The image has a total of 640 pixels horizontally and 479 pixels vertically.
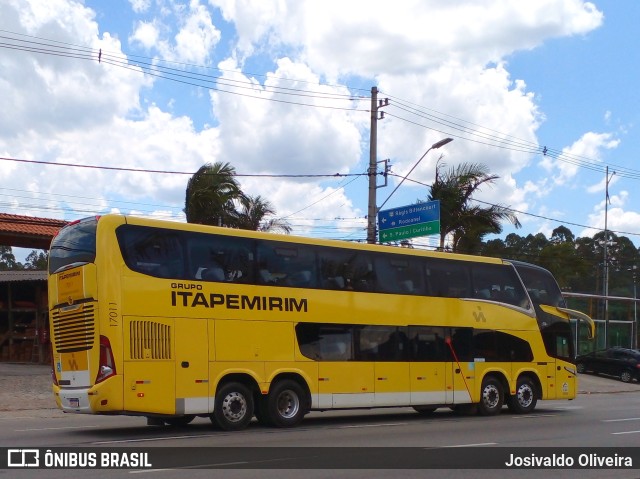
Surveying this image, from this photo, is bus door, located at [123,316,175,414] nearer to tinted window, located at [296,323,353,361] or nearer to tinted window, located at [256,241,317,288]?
tinted window, located at [256,241,317,288]

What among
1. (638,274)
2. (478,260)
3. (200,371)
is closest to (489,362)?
(478,260)

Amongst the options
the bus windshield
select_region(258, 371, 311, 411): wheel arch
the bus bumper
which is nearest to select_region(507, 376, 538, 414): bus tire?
select_region(258, 371, 311, 411): wheel arch

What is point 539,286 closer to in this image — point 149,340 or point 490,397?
point 490,397

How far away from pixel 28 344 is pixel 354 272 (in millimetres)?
20620

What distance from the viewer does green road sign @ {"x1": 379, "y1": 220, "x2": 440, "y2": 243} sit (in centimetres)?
2983

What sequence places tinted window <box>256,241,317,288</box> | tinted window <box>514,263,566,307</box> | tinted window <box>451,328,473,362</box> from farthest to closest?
1. tinted window <box>514,263,566,307</box>
2. tinted window <box>451,328,473,362</box>
3. tinted window <box>256,241,317,288</box>

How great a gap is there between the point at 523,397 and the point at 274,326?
8408 mm

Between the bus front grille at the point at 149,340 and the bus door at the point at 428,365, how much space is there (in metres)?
6.41

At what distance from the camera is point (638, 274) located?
80.9 meters

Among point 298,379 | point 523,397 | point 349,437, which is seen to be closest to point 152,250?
point 298,379

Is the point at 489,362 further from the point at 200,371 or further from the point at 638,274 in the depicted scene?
the point at 638,274

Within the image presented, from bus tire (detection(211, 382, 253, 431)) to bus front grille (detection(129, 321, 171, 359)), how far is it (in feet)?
4.80

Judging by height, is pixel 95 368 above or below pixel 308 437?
above

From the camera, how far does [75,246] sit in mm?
15383
